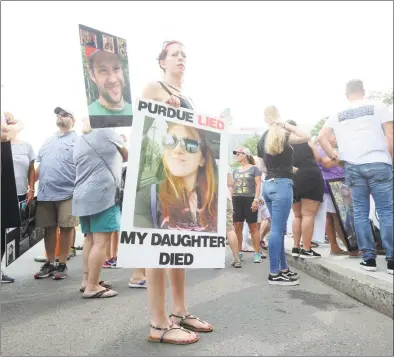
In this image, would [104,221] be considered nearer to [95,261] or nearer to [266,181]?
[95,261]

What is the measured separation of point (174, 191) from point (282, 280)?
1.88 m

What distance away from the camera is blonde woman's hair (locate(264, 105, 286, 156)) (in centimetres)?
341

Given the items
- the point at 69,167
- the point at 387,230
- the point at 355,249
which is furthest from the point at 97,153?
the point at 355,249

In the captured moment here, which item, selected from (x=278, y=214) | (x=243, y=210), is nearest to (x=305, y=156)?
(x=278, y=214)

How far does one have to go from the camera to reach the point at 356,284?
277 cm

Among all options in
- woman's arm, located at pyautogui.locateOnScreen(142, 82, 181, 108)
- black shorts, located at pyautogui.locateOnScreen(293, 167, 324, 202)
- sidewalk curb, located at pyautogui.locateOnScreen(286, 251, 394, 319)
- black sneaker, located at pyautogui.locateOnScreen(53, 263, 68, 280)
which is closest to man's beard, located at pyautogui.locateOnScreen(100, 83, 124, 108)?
woman's arm, located at pyautogui.locateOnScreen(142, 82, 181, 108)

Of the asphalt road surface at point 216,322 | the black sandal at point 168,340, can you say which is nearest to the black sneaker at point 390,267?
the asphalt road surface at point 216,322

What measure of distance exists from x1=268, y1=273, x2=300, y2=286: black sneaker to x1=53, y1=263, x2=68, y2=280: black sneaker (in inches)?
80.5

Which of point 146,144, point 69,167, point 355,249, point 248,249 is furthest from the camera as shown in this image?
point 248,249

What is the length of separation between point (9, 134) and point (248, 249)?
470 cm

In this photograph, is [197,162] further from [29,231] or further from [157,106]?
[29,231]

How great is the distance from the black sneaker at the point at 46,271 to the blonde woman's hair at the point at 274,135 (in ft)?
8.28

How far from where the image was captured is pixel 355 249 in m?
4.23

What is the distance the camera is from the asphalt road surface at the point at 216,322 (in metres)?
1.87
